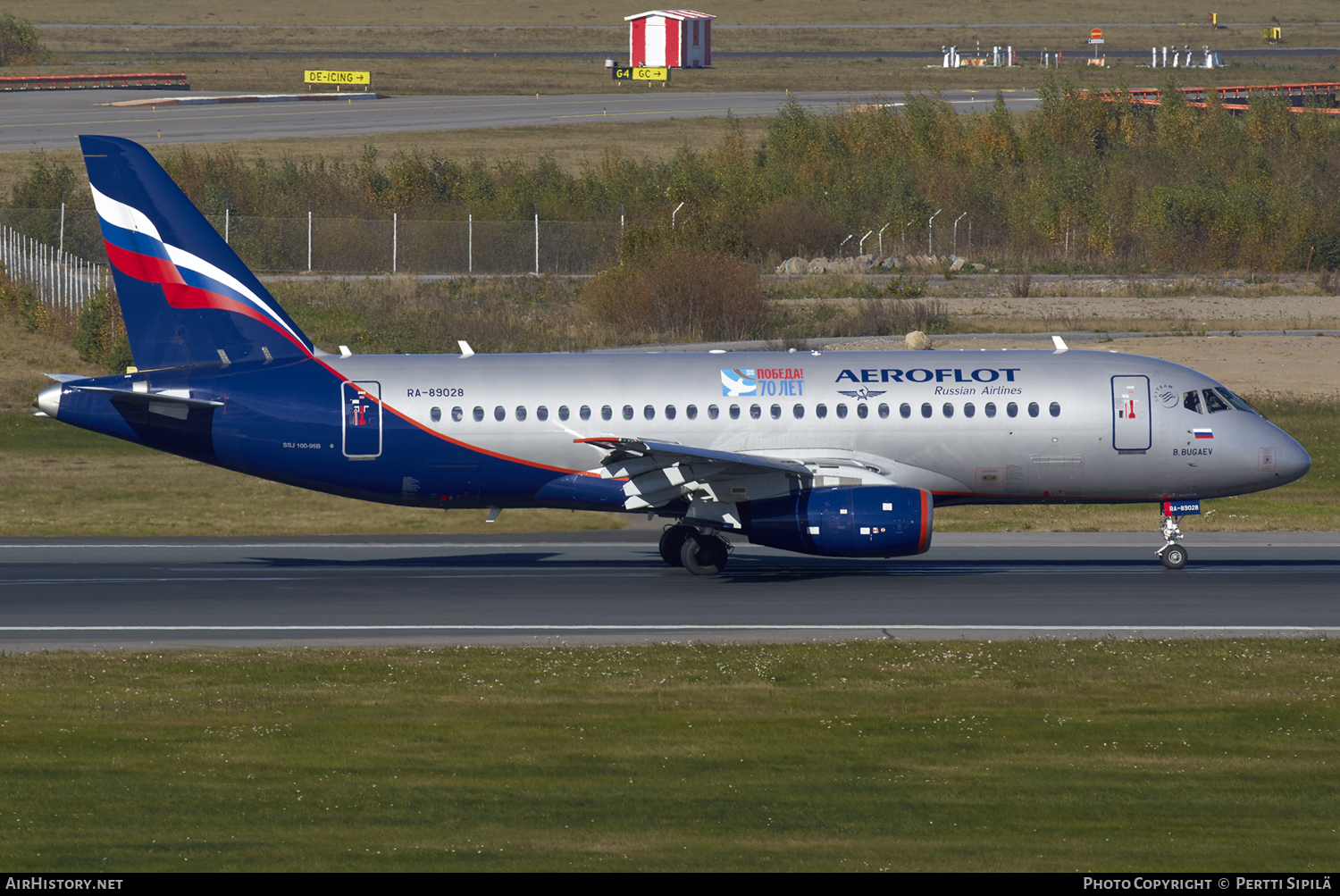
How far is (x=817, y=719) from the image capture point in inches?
717

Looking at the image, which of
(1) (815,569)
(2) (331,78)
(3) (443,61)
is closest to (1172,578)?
(1) (815,569)

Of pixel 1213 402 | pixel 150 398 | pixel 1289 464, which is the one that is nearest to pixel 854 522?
pixel 1213 402

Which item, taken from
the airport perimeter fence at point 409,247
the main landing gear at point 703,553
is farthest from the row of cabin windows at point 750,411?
the airport perimeter fence at point 409,247

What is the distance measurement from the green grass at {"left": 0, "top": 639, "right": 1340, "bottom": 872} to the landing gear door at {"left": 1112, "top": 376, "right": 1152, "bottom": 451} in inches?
289

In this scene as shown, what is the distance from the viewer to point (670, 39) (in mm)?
147625

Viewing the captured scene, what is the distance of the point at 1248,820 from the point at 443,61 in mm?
146487

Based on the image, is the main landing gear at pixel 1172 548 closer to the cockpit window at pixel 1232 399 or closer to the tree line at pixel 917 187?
the cockpit window at pixel 1232 399

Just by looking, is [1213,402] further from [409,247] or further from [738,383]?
[409,247]

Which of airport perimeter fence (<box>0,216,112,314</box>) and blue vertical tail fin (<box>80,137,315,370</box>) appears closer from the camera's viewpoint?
blue vertical tail fin (<box>80,137,315,370</box>)

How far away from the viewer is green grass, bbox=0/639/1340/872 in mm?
13117

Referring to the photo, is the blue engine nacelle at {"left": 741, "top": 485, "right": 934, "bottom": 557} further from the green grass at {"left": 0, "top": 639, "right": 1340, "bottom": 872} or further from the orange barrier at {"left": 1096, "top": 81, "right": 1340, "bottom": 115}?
the orange barrier at {"left": 1096, "top": 81, "right": 1340, "bottom": 115}

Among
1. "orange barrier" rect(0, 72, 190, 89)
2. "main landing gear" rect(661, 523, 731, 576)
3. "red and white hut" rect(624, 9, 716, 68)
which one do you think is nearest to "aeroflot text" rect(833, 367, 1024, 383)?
"main landing gear" rect(661, 523, 731, 576)

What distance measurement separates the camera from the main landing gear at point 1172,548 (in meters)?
29.9
